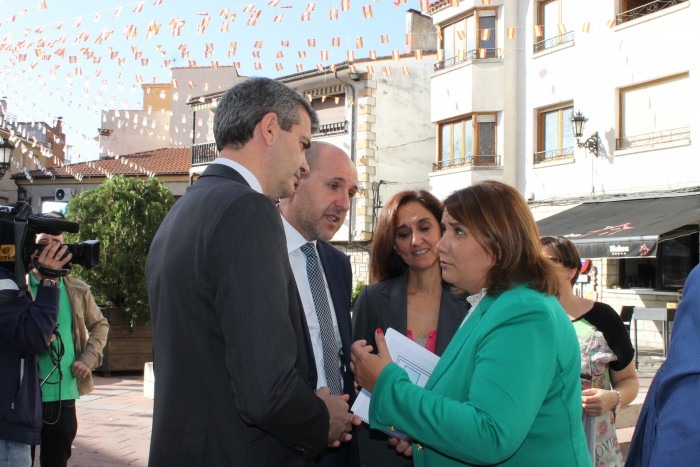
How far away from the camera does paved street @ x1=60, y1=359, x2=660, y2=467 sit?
600cm

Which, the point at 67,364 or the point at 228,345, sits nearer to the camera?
the point at 228,345

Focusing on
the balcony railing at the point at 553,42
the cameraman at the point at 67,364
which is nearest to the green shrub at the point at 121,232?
the cameraman at the point at 67,364

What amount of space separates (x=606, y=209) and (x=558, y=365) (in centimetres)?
1404

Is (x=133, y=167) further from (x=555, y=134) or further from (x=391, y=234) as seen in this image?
(x=391, y=234)

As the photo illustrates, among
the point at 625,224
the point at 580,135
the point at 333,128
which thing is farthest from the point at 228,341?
the point at 333,128

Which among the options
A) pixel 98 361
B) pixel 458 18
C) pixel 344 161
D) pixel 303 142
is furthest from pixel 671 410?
pixel 458 18

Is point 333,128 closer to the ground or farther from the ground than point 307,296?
farther from the ground

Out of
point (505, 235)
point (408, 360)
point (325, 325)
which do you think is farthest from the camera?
point (325, 325)

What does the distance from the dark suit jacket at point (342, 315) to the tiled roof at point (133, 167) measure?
32569 millimetres

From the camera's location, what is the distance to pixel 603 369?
142 inches

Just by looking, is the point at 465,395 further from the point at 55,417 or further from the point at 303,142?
the point at 55,417

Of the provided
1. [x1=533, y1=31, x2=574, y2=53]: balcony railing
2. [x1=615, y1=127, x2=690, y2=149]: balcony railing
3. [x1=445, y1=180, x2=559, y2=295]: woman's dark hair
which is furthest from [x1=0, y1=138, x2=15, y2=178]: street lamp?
[x1=533, y1=31, x2=574, y2=53]: balcony railing

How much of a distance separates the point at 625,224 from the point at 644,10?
5383 mm

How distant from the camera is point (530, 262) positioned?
218 centimetres
